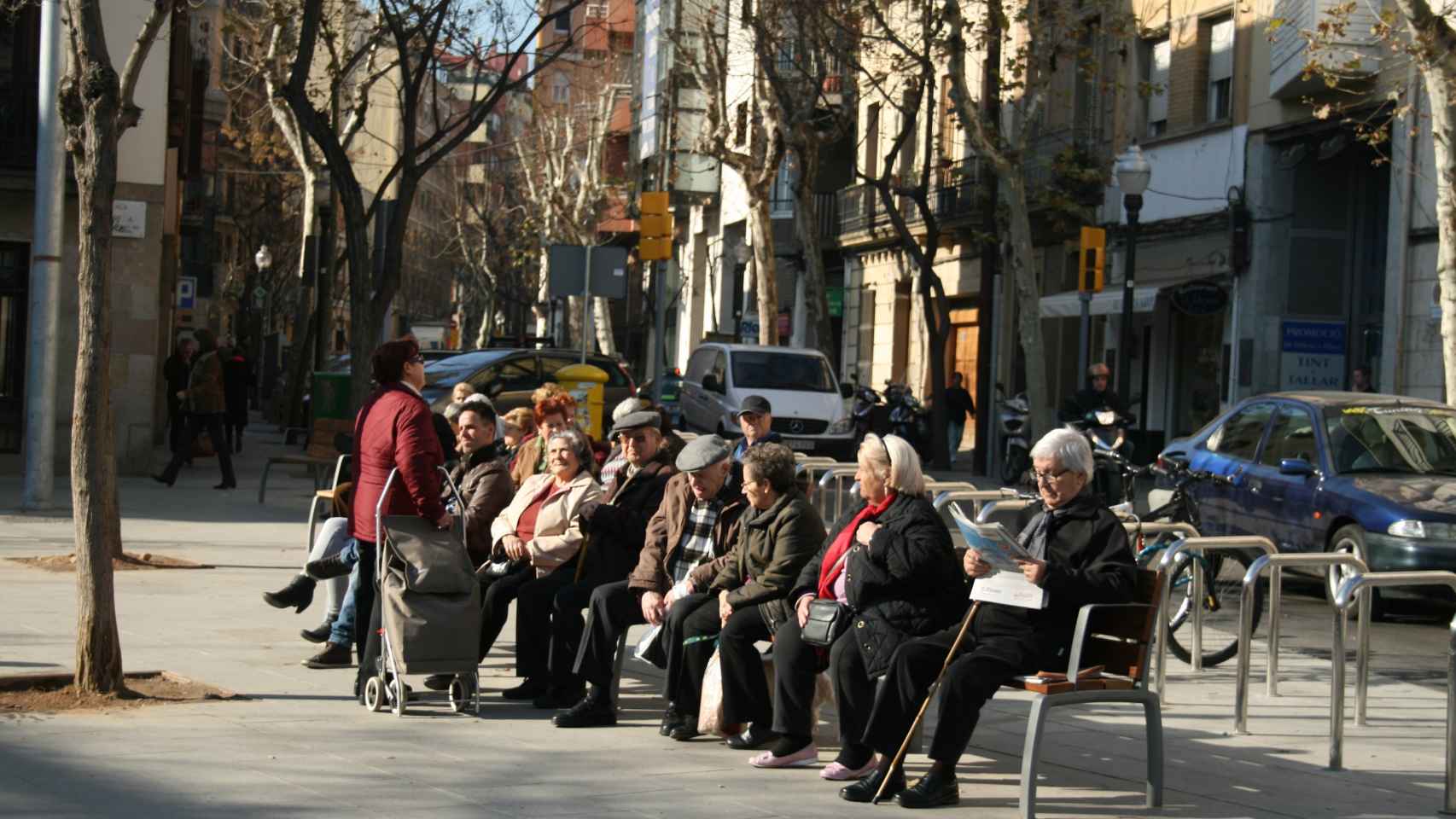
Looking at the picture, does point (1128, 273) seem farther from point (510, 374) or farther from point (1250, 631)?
point (1250, 631)

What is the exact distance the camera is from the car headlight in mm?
14312

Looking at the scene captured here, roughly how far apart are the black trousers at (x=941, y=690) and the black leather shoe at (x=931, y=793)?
2.9 inches

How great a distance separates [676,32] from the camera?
40.8 meters

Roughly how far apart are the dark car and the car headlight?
49.8ft

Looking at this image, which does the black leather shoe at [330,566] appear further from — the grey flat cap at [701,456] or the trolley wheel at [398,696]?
the grey flat cap at [701,456]

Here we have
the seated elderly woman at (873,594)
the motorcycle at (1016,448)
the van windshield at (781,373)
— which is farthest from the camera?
the van windshield at (781,373)

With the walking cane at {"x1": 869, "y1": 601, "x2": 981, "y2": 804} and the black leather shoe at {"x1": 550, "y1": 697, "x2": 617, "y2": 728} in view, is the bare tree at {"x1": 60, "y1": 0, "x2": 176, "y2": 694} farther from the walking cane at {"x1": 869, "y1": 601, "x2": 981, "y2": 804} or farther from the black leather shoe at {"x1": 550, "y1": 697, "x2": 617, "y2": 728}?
the walking cane at {"x1": 869, "y1": 601, "x2": 981, "y2": 804}

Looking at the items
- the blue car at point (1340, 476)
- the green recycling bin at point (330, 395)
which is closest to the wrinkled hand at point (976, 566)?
the blue car at point (1340, 476)

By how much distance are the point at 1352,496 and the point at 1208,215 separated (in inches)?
695

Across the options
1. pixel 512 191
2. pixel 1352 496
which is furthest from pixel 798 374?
pixel 512 191

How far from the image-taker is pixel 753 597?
920 cm

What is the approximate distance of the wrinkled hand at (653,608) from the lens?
9750mm

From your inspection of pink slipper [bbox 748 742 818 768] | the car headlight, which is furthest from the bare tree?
the car headlight

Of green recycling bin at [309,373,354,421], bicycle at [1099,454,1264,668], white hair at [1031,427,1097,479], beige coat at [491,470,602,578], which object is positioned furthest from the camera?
green recycling bin at [309,373,354,421]
